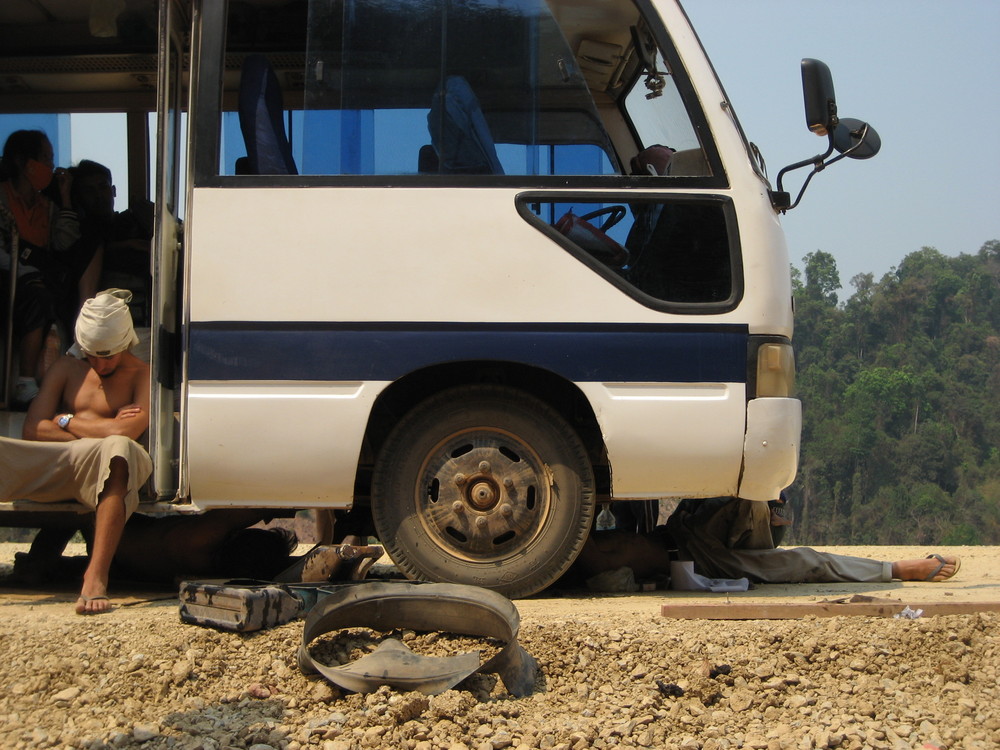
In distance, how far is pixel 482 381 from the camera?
214 inches

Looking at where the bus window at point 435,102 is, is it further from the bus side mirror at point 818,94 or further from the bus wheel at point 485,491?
the bus wheel at point 485,491

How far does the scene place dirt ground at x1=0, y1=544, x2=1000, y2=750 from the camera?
12.0ft

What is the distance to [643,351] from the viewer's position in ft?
16.7

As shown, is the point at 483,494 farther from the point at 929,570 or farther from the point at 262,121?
the point at 929,570

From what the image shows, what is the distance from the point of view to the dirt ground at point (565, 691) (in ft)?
12.0

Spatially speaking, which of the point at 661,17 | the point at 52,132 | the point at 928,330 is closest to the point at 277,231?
the point at 661,17

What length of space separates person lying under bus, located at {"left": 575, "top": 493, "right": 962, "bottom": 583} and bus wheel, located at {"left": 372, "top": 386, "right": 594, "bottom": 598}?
2.19ft

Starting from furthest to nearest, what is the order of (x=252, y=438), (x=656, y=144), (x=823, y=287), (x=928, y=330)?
(x=823, y=287) < (x=928, y=330) < (x=656, y=144) < (x=252, y=438)

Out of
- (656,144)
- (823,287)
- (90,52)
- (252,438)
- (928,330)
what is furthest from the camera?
(823,287)

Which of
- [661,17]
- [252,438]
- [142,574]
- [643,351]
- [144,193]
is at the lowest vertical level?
[142,574]

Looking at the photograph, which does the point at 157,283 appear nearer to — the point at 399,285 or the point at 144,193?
the point at 399,285

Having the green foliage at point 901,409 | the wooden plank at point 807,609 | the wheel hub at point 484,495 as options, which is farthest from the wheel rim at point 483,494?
the green foliage at point 901,409

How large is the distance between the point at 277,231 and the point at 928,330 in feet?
177

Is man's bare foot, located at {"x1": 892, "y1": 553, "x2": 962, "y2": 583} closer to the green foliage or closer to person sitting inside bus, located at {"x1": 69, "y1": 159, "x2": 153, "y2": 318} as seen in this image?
person sitting inside bus, located at {"x1": 69, "y1": 159, "x2": 153, "y2": 318}
